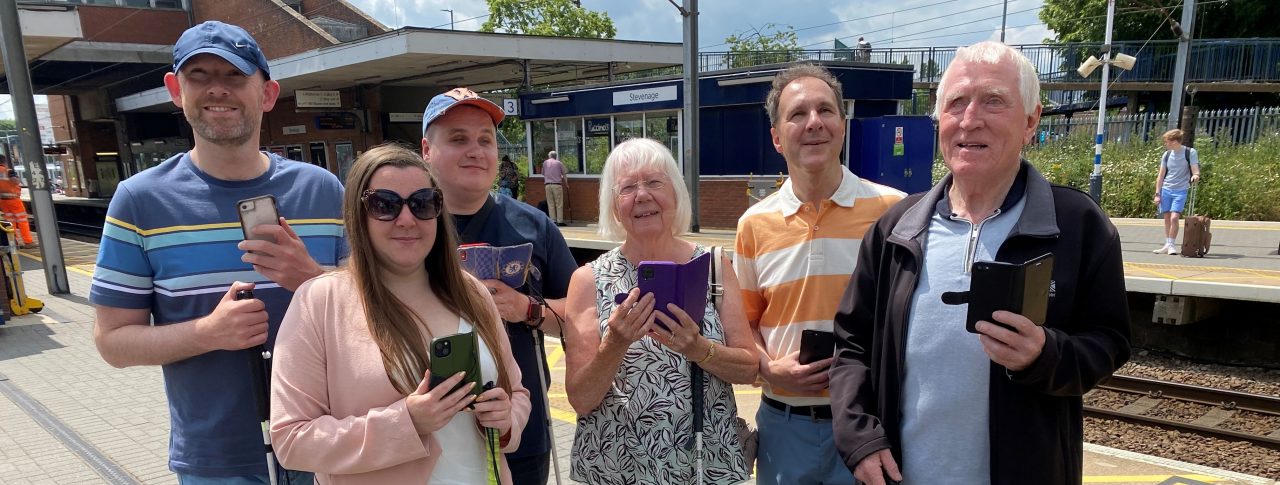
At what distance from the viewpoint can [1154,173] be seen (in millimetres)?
14719

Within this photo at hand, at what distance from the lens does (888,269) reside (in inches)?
82.2

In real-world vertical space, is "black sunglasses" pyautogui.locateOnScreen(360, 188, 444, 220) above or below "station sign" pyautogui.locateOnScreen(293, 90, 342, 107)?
below

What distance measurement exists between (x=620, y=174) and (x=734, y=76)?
13.6m

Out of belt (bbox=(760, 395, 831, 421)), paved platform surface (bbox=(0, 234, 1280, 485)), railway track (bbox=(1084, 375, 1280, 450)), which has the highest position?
belt (bbox=(760, 395, 831, 421))

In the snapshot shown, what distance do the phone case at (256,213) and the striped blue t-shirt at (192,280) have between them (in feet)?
0.74

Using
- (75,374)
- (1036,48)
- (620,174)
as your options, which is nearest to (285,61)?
(75,374)

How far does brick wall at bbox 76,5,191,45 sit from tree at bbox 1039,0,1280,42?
35.5m

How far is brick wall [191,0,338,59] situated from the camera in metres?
23.6

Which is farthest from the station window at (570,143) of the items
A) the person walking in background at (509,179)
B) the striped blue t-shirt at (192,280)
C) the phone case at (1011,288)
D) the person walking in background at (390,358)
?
the phone case at (1011,288)

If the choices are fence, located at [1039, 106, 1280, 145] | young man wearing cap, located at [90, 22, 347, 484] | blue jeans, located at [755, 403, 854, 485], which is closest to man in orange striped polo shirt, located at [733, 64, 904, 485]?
blue jeans, located at [755, 403, 854, 485]

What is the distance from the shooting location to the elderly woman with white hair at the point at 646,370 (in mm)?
2336

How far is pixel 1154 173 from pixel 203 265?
57.7ft

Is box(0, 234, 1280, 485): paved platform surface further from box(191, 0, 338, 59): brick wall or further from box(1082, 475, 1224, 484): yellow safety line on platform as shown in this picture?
box(191, 0, 338, 59): brick wall

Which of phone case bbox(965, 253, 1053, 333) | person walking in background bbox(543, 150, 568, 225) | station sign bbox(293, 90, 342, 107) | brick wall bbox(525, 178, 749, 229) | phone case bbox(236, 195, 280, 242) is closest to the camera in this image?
phone case bbox(965, 253, 1053, 333)
